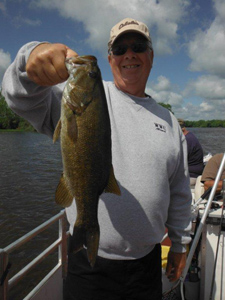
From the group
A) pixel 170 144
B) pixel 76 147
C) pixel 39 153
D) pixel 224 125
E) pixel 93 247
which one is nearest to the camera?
pixel 76 147

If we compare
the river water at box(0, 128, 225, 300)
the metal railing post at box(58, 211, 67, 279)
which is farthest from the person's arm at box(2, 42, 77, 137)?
the river water at box(0, 128, 225, 300)

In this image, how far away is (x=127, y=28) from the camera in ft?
7.64

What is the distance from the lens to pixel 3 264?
2.47 meters

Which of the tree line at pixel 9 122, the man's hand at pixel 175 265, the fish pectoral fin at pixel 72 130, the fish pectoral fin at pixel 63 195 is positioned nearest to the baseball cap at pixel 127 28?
the fish pectoral fin at pixel 72 130

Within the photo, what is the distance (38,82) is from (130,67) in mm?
1107

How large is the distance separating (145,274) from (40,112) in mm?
1630

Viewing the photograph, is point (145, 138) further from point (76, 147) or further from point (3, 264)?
point (3, 264)

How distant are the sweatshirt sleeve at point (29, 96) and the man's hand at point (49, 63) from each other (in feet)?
0.41

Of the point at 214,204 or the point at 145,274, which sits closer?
the point at 145,274

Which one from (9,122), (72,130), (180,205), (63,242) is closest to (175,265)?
(180,205)

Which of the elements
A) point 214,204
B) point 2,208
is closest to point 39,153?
point 2,208

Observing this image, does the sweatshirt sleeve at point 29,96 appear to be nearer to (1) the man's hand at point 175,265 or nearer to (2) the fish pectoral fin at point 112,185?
(2) the fish pectoral fin at point 112,185

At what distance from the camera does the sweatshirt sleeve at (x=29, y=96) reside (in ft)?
5.60

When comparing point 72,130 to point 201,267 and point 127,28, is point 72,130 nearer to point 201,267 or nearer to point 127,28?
point 127,28
